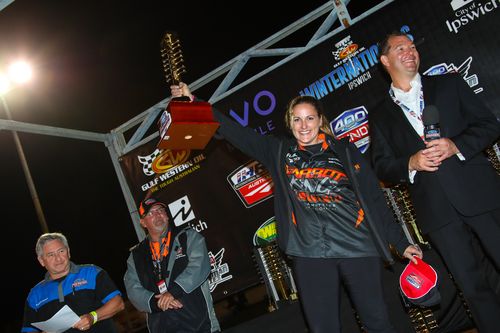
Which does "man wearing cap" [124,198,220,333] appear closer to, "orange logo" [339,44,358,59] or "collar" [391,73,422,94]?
"collar" [391,73,422,94]

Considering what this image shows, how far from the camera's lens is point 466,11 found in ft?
14.5

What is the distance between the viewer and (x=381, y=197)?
264 centimetres

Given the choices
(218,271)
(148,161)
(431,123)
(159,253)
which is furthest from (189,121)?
(148,161)

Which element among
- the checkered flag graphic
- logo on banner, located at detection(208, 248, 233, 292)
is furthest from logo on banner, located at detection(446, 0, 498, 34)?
the checkered flag graphic

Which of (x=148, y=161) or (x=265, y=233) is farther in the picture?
(x=148, y=161)

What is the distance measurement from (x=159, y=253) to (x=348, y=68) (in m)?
2.84

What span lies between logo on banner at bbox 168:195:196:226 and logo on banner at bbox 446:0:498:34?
363 centimetres

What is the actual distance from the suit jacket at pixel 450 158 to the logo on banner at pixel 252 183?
2728 millimetres

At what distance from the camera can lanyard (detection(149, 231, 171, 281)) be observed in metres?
3.79

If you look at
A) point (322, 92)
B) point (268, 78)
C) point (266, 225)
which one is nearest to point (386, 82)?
point (322, 92)

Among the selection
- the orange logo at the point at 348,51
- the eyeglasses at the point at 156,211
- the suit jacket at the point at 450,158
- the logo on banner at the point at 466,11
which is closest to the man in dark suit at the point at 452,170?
the suit jacket at the point at 450,158

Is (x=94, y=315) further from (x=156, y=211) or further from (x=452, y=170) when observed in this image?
(x=452, y=170)

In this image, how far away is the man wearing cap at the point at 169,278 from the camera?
356 cm

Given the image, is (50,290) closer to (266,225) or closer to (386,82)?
(266,225)
